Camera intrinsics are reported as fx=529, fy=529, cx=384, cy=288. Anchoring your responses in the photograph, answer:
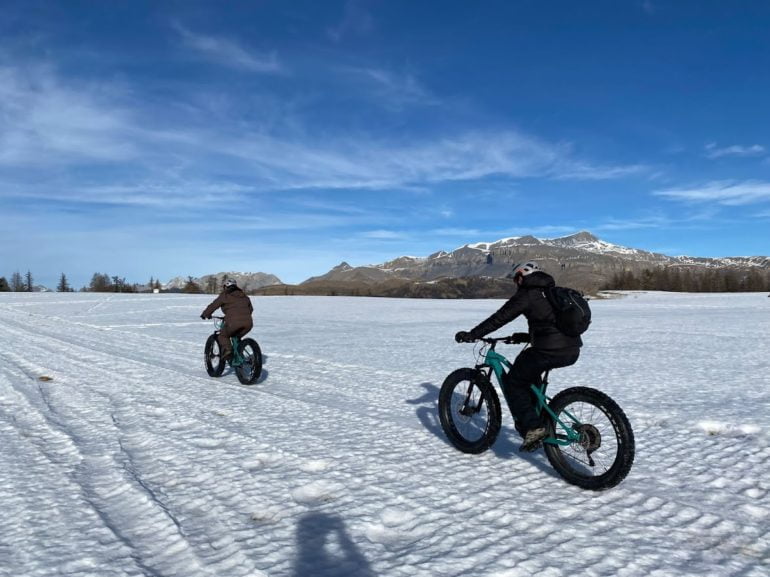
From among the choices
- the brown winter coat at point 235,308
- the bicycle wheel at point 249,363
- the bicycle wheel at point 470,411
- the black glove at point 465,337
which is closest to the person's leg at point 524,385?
the bicycle wheel at point 470,411

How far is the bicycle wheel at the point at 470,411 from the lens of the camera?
6.16m

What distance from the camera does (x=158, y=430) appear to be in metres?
7.28

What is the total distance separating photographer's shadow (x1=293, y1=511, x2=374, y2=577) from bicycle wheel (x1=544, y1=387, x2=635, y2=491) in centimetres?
239

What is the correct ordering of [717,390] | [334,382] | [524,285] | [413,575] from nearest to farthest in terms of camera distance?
[413,575], [524,285], [717,390], [334,382]

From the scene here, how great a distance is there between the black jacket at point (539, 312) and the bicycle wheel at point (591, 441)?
47cm

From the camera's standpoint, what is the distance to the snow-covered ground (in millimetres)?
3939

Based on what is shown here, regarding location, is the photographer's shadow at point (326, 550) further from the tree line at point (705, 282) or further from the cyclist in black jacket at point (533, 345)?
the tree line at point (705, 282)

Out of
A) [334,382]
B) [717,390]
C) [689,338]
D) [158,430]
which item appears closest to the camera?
[158,430]

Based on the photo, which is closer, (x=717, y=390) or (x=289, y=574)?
(x=289, y=574)

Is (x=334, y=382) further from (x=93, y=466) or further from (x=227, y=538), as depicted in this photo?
(x=227, y=538)

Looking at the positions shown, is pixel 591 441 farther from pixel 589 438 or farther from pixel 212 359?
pixel 212 359

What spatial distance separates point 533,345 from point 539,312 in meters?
0.40

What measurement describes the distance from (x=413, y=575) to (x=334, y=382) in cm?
734

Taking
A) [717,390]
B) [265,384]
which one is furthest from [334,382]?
[717,390]
